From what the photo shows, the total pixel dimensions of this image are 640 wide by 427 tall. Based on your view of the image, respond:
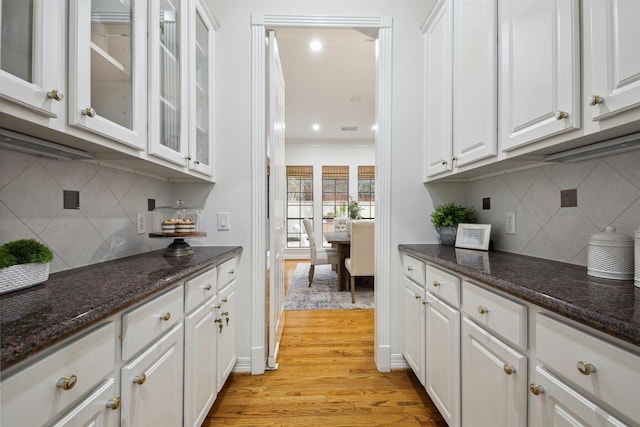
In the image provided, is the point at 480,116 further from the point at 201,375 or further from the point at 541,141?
the point at 201,375

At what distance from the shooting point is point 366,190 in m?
6.94

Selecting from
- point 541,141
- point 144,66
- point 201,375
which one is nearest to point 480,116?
point 541,141

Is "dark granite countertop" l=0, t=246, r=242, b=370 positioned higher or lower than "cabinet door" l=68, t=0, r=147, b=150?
lower

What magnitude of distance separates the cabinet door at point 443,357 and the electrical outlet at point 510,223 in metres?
0.62

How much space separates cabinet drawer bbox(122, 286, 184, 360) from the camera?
79cm

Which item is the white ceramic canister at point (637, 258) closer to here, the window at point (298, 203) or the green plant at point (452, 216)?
the green plant at point (452, 216)

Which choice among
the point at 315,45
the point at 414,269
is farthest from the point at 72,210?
the point at 315,45

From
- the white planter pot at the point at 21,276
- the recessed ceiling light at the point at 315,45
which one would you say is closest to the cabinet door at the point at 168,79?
the white planter pot at the point at 21,276

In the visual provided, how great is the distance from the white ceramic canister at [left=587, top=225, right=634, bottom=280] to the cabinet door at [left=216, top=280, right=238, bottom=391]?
165cm

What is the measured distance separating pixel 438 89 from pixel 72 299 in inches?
79.8

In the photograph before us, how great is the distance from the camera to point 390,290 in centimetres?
195

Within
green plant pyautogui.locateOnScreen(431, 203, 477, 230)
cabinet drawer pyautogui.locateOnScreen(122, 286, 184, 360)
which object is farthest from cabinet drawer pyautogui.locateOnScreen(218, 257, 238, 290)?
green plant pyautogui.locateOnScreen(431, 203, 477, 230)

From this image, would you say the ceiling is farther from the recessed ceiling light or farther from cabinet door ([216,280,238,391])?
cabinet door ([216,280,238,391])

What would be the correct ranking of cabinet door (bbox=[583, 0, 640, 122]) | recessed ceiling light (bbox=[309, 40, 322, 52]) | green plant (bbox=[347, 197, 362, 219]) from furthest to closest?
green plant (bbox=[347, 197, 362, 219]) → recessed ceiling light (bbox=[309, 40, 322, 52]) → cabinet door (bbox=[583, 0, 640, 122])
